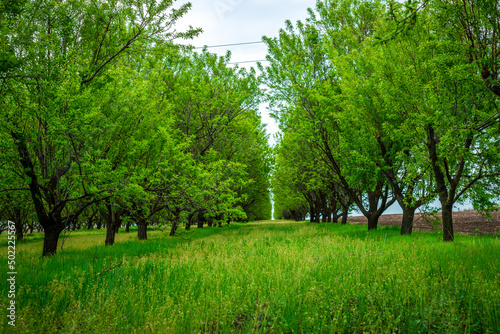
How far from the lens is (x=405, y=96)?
28.0ft

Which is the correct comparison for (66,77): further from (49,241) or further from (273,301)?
(273,301)

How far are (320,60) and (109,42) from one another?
10226 mm

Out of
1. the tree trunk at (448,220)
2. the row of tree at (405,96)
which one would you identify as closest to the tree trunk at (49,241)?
the row of tree at (405,96)

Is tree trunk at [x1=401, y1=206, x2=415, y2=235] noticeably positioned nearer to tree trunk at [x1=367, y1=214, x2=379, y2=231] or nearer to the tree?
tree trunk at [x1=367, y1=214, x2=379, y2=231]

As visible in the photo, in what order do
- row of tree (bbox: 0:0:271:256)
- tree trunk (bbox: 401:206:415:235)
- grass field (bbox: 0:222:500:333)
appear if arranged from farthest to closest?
tree trunk (bbox: 401:206:415:235) → row of tree (bbox: 0:0:271:256) → grass field (bbox: 0:222:500:333)

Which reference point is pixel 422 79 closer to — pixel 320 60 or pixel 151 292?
pixel 320 60

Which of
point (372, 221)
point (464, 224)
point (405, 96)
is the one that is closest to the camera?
point (405, 96)

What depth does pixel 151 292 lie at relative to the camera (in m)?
4.24

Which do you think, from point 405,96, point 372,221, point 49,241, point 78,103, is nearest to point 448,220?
point 405,96

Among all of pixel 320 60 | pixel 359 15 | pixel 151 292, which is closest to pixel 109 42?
pixel 151 292

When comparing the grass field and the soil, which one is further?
the soil

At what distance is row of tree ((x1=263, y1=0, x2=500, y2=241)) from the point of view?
6.05 m

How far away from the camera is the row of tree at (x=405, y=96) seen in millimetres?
6055

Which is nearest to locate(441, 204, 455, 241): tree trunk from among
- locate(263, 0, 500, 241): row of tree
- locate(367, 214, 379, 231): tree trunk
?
locate(263, 0, 500, 241): row of tree
